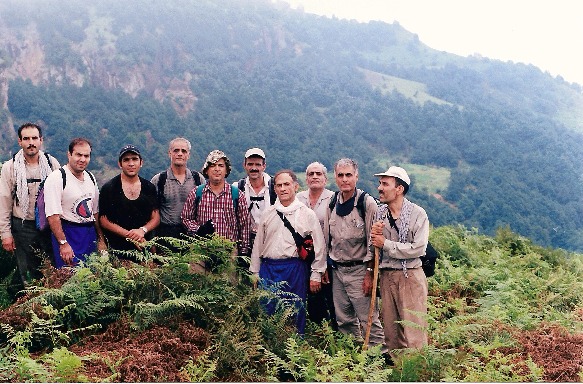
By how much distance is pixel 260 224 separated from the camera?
→ 20.3ft

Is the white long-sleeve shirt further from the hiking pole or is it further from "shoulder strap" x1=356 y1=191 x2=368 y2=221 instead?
the hiking pole

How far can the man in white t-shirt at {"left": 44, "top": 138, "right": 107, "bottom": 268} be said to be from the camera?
600 centimetres

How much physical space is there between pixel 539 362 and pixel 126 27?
576 feet

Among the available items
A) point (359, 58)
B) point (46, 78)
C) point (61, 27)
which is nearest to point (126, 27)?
point (61, 27)

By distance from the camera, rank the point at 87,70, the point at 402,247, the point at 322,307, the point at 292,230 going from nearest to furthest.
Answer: the point at 402,247, the point at 292,230, the point at 322,307, the point at 87,70

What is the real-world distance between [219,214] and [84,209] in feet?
4.81

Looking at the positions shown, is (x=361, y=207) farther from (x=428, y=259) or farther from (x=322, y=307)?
(x=322, y=307)

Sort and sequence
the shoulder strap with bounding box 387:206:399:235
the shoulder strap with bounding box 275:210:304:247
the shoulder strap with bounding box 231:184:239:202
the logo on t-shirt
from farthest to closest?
the shoulder strap with bounding box 231:184:239:202 → the logo on t-shirt → the shoulder strap with bounding box 275:210:304:247 → the shoulder strap with bounding box 387:206:399:235

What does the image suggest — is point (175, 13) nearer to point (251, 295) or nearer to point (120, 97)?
point (120, 97)

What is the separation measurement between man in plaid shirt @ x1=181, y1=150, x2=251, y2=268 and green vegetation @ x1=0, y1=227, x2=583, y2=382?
18.7 inches

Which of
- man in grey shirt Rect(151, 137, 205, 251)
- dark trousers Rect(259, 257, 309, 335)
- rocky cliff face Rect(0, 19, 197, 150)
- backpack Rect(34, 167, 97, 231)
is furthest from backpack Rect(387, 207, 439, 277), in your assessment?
rocky cliff face Rect(0, 19, 197, 150)

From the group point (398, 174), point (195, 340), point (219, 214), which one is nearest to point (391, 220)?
point (398, 174)

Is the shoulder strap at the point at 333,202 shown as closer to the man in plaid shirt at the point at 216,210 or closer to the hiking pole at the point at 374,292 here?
the hiking pole at the point at 374,292

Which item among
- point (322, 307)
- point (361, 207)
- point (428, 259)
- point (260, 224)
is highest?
point (361, 207)
